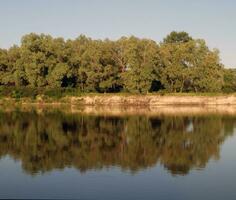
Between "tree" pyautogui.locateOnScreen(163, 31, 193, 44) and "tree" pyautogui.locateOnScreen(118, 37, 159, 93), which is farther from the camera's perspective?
"tree" pyautogui.locateOnScreen(163, 31, 193, 44)

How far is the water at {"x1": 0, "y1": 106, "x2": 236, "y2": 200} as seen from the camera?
65.5ft

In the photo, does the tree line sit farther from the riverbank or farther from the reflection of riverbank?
the reflection of riverbank

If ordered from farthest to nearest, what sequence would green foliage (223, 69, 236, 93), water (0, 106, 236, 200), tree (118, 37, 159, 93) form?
green foliage (223, 69, 236, 93)
tree (118, 37, 159, 93)
water (0, 106, 236, 200)

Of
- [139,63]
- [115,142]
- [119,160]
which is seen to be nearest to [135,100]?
[139,63]

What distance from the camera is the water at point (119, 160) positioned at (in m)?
20.0

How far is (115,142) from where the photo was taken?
34656mm

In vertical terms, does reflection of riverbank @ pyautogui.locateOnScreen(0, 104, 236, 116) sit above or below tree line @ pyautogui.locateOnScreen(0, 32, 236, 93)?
below

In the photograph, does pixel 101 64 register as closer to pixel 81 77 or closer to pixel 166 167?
pixel 81 77

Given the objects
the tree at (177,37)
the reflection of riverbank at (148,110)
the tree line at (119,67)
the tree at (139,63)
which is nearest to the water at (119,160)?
the reflection of riverbank at (148,110)

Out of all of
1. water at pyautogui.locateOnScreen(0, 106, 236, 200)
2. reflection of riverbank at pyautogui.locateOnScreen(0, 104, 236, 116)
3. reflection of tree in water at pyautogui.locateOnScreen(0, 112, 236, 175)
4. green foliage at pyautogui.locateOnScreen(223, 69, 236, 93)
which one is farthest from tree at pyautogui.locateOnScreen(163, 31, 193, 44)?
water at pyautogui.locateOnScreen(0, 106, 236, 200)

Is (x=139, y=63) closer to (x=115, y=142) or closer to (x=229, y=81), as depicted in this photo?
(x=229, y=81)

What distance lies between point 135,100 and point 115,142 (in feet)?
155

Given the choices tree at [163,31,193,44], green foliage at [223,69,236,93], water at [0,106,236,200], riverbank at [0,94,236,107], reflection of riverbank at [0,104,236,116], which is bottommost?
water at [0,106,236,200]

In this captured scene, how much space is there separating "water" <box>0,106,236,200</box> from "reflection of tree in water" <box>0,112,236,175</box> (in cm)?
5
